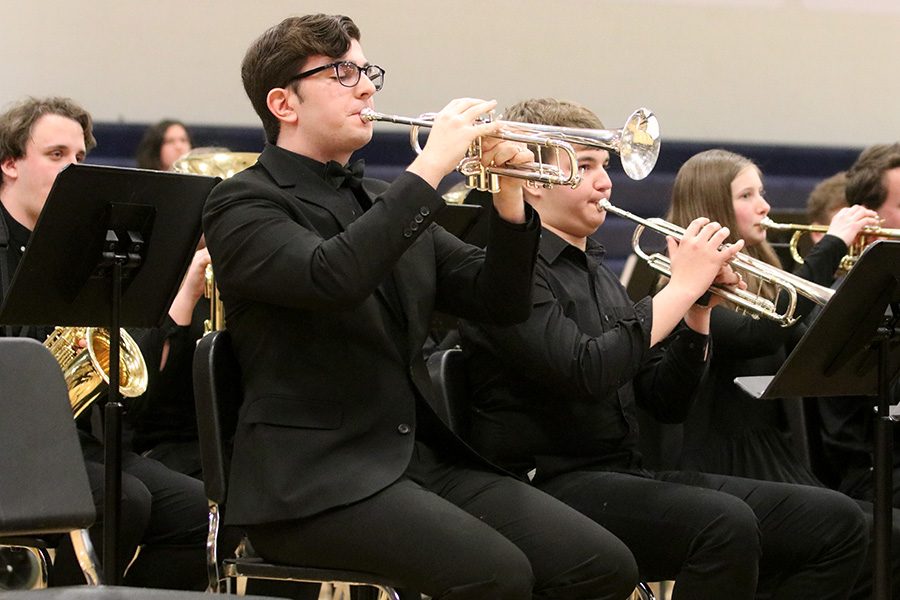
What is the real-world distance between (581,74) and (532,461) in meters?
3.66

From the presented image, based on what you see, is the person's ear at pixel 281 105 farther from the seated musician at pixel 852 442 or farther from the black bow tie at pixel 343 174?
the seated musician at pixel 852 442

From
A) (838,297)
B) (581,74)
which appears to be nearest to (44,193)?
(838,297)

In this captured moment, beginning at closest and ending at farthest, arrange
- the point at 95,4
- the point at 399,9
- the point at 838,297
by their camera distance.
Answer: the point at 838,297 → the point at 95,4 → the point at 399,9

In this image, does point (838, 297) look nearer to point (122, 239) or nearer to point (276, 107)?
point (276, 107)

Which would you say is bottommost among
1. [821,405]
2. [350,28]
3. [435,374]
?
[821,405]

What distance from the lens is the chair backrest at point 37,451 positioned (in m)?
1.75

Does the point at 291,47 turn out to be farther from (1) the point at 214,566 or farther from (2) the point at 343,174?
(1) the point at 214,566

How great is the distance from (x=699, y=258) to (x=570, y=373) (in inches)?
15.2

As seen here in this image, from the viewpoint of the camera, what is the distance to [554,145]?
213 cm

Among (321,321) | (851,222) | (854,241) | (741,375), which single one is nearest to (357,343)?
(321,321)

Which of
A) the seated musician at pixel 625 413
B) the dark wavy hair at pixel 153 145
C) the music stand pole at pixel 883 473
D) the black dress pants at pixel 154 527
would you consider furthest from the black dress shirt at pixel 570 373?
the dark wavy hair at pixel 153 145

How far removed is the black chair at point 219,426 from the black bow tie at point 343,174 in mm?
349

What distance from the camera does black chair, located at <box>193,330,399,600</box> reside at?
1965 millimetres

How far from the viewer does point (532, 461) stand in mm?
2348
